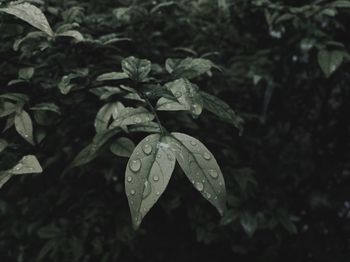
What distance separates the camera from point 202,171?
0.79 metres

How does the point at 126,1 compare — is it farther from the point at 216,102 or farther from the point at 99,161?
the point at 216,102

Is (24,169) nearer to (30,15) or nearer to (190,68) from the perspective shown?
(30,15)

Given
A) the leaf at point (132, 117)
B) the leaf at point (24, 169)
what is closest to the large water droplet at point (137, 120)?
the leaf at point (132, 117)

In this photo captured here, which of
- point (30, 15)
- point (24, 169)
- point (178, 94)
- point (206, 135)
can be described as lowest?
point (206, 135)

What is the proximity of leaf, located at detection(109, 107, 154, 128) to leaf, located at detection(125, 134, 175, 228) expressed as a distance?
10cm

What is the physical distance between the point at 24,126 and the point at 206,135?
0.71 meters

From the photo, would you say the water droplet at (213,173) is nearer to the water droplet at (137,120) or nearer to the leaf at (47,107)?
the water droplet at (137,120)

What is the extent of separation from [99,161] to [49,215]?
1.02 feet

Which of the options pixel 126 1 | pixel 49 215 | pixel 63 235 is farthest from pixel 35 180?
pixel 126 1

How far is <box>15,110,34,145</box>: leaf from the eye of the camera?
1009mm

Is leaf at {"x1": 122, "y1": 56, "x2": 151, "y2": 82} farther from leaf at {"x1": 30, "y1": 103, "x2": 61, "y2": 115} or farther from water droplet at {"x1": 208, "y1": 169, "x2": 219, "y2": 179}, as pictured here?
water droplet at {"x1": 208, "y1": 169, "x2": 219, "y2": 179}

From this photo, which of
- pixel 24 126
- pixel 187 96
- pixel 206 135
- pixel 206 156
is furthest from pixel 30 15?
pixel 206 135

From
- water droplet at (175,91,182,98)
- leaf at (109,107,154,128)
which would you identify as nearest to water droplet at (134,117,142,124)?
leaf at (109,107,154,128)

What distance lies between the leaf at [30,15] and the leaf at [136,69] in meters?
0.19
